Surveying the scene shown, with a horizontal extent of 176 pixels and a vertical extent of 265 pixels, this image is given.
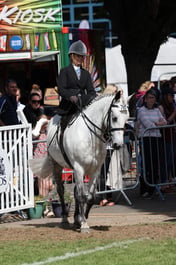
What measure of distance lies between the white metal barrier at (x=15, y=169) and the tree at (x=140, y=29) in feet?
31.9

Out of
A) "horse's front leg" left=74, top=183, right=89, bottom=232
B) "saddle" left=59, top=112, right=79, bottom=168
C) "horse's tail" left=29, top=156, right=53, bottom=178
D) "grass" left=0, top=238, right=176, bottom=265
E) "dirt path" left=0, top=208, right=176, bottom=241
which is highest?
"saddle" left=59, top=112, right=79, bottom=168

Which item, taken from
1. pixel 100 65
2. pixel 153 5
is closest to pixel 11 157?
pixel 100 65

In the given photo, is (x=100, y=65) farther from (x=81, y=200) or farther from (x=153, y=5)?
(x=81, y=200)

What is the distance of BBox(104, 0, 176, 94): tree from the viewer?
2248cm

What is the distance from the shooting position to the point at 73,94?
1173cm

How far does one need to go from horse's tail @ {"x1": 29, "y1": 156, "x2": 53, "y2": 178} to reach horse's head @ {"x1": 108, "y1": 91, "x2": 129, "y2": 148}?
5.68ft

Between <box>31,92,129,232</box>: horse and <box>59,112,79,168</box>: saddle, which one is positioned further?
<box>59,112,79,168</box>: saddle

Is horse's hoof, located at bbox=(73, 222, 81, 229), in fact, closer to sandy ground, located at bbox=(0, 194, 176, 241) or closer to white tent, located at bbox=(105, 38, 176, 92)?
sandy ground, located at bbox=(0, 194, 176, 241)

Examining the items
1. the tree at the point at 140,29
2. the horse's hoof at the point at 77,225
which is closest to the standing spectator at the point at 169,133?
the horse's hoof at the point at 77,225

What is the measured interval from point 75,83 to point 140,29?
10973 mm

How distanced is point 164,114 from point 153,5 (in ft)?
22.1

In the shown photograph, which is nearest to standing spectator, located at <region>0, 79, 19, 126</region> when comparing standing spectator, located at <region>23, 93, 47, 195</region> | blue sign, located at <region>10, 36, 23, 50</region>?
standing spectator, located at <region>23, 93, 47, 195</region>

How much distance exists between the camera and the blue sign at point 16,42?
18045 millimetres

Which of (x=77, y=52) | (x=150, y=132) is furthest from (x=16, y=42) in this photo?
(x=77, y=52)
